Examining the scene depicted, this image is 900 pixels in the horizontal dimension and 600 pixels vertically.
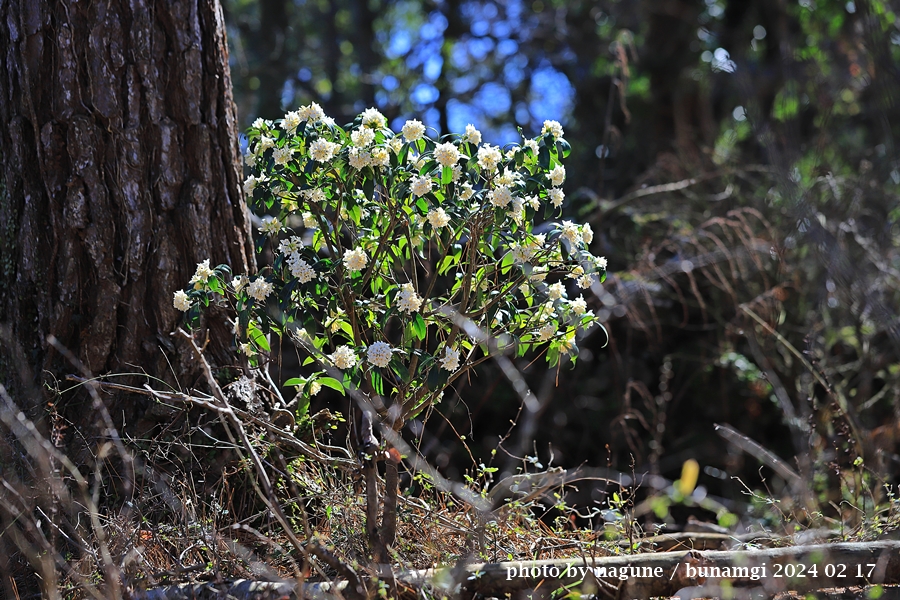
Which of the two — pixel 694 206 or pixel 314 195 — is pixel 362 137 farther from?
pixel 694 206

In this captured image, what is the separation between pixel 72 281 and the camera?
2.79m

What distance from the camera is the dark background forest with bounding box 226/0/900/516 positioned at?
3777mm

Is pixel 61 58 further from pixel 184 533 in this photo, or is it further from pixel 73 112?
pixel 184 533

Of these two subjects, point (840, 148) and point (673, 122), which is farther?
point (673, 122)

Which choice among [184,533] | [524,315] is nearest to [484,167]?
[524,315]

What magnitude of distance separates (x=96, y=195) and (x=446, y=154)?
1428 millimetres

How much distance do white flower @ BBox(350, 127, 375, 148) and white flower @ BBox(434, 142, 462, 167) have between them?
205 mm

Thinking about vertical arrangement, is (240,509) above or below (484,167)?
below

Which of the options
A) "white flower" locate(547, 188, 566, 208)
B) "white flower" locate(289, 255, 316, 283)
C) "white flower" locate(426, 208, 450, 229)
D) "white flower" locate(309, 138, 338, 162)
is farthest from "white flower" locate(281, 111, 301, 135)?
"white flower" locate(547, 188, 566, 208)

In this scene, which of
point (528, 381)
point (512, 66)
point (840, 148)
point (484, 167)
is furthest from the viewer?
point (512, 66)

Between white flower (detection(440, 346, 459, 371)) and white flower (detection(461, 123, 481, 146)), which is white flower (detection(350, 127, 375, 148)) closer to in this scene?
white flower (detection(461, 123, 481, 146))

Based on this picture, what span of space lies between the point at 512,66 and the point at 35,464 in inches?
326

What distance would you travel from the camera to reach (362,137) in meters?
2.24

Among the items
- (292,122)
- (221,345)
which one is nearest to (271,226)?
(292,122)
